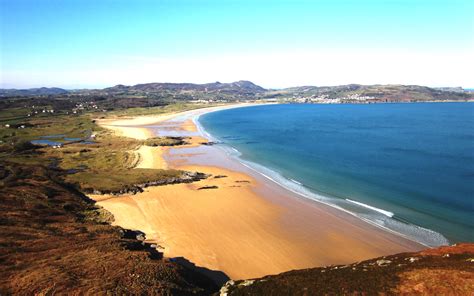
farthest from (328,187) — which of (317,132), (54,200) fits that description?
(317,132)

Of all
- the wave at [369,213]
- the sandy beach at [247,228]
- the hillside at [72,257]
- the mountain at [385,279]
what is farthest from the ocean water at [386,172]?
the hillside at [72,257]

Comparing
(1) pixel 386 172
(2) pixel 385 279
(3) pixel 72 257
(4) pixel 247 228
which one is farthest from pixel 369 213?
(3) pixel 72 257

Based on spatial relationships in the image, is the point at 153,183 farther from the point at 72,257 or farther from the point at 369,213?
the point at 369,213

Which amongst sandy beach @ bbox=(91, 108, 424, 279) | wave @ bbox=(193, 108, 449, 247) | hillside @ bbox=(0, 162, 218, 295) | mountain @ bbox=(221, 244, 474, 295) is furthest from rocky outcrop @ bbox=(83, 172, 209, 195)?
mountain @ bbox=(221, 244, 474, 295)

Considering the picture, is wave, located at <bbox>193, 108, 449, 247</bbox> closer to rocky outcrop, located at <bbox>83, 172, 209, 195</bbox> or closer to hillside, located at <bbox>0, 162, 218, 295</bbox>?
rocky outcrop, located at <bbox>83, 172, 209, 195</bbox>

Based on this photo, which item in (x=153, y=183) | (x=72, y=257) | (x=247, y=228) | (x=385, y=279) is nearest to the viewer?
(x=385, y=279)

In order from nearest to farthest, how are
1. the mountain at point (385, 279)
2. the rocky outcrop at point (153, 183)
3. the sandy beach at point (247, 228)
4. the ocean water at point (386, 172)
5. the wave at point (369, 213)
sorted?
the mountain at point (385, 279)
the sandy beach at point (247, 228)
the wave at point (369, 213)
the ocean water at point (386, 172)
the rocky outcrop at point (153, 183)

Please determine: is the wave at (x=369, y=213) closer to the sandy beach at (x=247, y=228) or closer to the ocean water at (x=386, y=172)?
the ocean water at (x=386, y=172)
